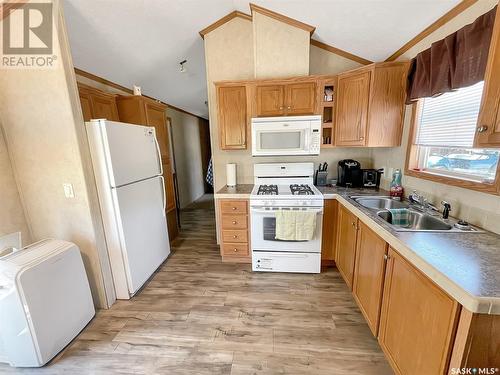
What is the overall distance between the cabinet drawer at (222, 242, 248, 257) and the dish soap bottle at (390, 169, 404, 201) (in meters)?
1.72

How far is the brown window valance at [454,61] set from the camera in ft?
4.16

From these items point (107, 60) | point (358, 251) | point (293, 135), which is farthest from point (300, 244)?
point (107, 60)

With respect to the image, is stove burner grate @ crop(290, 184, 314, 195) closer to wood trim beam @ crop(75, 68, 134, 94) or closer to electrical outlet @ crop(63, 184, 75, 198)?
electrical outlet @ crop(63, 184, 75, 198)

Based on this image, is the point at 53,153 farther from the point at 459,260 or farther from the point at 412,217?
the point at 412,217

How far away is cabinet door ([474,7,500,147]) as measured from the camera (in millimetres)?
985

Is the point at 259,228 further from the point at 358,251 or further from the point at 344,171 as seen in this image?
the point at 344,171

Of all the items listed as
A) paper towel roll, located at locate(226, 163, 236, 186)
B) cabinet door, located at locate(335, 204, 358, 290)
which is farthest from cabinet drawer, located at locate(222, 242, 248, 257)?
cabinet door, located at locate(335, 204, 358, 290)

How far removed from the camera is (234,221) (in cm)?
260

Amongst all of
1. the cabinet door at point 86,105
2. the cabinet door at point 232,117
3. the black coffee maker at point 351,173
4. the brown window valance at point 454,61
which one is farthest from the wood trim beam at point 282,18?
the cabinet door at point 86,105

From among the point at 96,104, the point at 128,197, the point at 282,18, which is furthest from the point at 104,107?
the point at 282,18

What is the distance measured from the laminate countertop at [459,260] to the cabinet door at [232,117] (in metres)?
1.74

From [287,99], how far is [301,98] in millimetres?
161

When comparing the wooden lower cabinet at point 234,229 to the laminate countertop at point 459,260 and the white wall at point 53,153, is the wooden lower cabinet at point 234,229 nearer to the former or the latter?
the white wall at point 53,153

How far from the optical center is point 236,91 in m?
2.57
